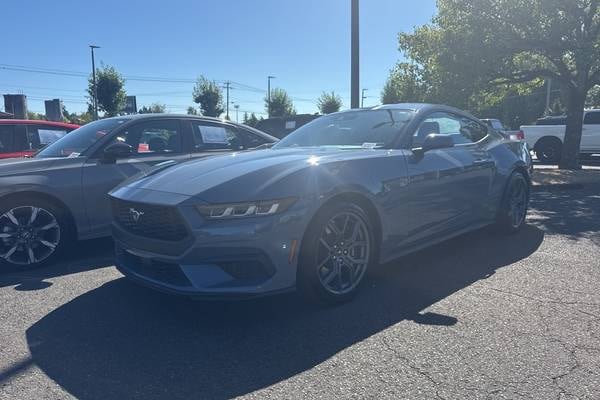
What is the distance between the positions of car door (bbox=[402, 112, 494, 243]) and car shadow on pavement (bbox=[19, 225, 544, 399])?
48 cm

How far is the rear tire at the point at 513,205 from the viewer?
544cm

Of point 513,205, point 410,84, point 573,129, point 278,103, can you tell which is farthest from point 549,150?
point 278,103

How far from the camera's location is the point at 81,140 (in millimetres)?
5379

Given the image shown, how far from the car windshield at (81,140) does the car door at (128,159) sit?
6.7 inches

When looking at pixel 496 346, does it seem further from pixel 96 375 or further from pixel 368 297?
pixel 96 375

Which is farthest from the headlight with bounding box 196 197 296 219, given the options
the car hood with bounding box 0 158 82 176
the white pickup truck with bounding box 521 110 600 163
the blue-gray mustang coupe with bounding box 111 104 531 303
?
the white pickup truck with bounding box 521 110 600 163

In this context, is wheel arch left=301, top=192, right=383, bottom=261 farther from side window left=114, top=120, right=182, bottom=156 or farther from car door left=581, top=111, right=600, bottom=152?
car door left=581, top=111, right=600, bottom=152

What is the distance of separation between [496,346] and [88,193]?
Answer: 155 inches

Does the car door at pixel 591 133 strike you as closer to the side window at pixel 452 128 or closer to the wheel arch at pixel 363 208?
the side window at pixel 452 128

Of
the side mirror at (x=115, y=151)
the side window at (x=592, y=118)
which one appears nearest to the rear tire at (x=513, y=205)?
the side mirror at (x=115, y=151)

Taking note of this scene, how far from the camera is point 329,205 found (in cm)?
338

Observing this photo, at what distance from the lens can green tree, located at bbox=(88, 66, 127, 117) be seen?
3225 cm

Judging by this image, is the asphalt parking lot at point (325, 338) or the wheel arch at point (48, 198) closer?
the asphalt parking lot at point (325, 338)

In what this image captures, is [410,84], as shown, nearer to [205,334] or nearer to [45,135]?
[45,135]
